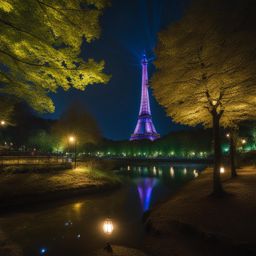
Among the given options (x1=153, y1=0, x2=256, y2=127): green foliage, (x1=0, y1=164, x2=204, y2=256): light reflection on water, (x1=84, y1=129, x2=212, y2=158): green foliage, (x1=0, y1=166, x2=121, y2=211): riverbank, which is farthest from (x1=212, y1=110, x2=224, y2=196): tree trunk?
(x1=84, y1=129, x2=212, y2=158): green foliage

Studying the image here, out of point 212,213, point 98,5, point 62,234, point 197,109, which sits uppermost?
Answer: point 98,5

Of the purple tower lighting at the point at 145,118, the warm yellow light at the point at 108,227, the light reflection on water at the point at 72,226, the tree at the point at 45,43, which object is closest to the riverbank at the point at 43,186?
the light reflection on water at the point at 72,226

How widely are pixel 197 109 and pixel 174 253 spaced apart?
7.90 m

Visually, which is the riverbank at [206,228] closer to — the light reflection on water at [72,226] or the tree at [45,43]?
the light reflection on water at [72,226]

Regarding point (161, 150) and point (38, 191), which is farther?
point (161, 150)

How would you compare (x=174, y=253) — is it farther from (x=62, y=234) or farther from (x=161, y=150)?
(x=161, y=150)

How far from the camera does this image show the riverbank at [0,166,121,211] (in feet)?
50.9

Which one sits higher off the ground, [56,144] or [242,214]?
[56,144]

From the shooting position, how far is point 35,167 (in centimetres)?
2102

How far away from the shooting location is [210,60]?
10531mm

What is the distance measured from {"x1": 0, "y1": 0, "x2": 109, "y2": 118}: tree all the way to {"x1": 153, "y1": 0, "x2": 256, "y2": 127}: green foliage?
195 inches

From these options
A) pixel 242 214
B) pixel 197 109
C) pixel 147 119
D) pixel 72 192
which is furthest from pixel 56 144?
pixel 147 119

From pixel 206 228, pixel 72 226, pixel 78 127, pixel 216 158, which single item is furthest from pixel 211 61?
pixel 78 127

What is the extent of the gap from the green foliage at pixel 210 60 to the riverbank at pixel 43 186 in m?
11.6
